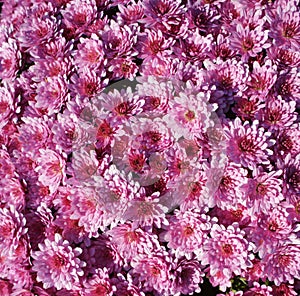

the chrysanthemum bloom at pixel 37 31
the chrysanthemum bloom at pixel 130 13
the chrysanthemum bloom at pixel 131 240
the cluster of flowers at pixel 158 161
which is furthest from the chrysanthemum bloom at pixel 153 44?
the chrysanthemum bloom at pixel 131 240

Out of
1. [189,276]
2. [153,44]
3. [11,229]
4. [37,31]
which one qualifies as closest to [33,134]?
[11,229]

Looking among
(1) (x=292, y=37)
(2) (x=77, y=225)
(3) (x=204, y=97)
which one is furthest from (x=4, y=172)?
(1) (x=292, y=37)

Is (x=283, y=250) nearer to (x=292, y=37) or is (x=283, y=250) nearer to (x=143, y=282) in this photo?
(x=143, y=282)

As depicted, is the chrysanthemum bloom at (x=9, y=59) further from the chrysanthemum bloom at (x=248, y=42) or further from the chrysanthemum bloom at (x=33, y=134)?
the chrysanthemum bloom at (x=248, y=42)

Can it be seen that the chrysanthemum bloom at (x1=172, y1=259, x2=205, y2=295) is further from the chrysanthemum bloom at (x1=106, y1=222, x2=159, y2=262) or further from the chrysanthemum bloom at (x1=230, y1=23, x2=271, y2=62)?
the chrysanthemum bloom at (x1=230, y1=23, x2=271, y2=62)

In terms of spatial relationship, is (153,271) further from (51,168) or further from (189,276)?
(51,168)

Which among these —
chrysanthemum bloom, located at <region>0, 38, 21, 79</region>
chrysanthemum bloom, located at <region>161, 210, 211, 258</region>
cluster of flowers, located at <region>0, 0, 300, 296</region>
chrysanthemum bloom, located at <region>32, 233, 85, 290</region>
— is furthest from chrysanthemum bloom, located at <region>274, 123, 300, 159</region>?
chrysanthemum bloom, located at <region>0, 38, 21, 79</region>
